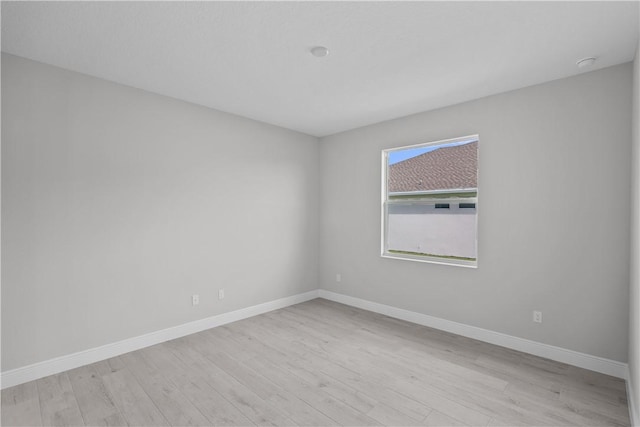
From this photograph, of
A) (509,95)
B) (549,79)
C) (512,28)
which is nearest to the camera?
(512,28)

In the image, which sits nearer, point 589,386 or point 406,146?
point 589,386

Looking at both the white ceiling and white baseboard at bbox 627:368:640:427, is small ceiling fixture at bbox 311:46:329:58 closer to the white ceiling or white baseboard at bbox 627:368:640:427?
the white ceiling

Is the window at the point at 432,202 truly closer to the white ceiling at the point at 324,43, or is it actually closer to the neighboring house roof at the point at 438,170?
the neighboring house roof at the point at 438,170

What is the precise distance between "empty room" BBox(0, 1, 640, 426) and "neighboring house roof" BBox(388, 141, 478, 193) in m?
0.02

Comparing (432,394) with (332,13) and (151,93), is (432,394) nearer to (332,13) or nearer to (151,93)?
(332,13)

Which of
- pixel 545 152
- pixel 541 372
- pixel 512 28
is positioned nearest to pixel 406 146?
pixel 545 152

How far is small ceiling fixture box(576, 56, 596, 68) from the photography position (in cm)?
246

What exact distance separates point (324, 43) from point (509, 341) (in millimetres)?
3328

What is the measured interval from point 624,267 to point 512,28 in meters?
2.16

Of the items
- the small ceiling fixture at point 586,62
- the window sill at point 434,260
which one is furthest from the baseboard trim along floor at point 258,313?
the small ceiling fixture at point 586,62

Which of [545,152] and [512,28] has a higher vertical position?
[512,28]

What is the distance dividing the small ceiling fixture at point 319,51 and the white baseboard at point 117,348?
313 centimetres

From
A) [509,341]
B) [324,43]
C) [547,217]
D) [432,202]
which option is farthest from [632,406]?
[324,43]

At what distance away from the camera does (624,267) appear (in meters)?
2.53
